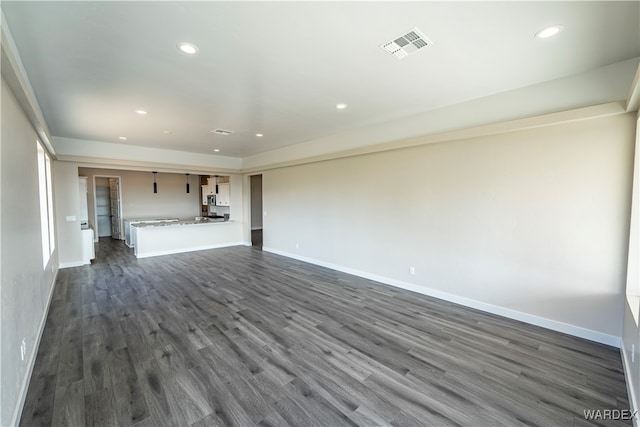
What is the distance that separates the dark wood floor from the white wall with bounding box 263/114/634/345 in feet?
1.31

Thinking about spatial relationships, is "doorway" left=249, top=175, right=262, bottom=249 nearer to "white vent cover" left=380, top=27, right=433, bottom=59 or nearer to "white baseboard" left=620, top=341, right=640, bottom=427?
"white vent cover" left=380, top=27, right=433, bottom=59

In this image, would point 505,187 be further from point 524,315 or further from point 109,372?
point 109,372

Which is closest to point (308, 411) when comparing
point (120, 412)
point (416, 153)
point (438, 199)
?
point (120, 412)

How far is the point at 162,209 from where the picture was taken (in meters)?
10.4

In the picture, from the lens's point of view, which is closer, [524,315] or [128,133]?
[524,315]

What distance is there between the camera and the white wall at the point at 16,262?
68.9 inches

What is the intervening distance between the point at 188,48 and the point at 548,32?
3.16m

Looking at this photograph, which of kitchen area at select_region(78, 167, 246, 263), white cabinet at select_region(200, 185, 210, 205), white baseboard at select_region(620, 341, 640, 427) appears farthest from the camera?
white cabinet at select_region(200, 185, 210, 205)

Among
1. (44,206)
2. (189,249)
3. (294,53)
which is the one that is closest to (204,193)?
(189,249)

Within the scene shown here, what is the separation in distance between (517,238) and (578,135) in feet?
4.34

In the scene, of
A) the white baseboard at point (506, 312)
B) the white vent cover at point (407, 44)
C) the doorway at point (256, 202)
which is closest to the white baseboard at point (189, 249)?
the doorway at point (256, 202)

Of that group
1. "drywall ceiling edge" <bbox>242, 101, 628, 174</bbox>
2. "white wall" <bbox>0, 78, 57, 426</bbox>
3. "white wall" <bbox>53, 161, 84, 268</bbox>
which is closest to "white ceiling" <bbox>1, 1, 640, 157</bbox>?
"drywall ceiling edge" <bbox>242, 101, 628, 174</bbox>

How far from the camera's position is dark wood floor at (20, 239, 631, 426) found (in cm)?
193

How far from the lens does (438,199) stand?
160 inches
